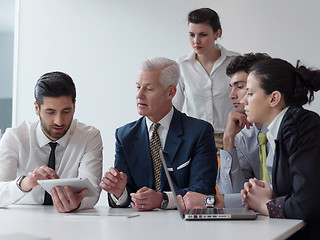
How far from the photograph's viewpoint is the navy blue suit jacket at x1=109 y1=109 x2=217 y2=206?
7.82 feet

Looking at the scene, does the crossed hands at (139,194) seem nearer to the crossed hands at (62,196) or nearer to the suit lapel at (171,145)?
the crossed hands at (62,196)

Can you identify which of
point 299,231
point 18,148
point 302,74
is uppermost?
point 302,74

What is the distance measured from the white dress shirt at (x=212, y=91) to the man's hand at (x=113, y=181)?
4.99 ft

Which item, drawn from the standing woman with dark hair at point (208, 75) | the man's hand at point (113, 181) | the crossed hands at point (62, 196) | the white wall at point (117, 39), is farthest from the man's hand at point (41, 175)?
the white wall at point (117, 39)

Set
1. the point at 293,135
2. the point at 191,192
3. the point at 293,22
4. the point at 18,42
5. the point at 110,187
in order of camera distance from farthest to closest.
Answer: the point at 18,42 → the point at 293,22 → the point at 110,187 → the point at 191,192 → the point at 293,135

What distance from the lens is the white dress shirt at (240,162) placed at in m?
2.50

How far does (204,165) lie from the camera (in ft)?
7.84

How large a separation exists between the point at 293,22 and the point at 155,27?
1413 millimetres

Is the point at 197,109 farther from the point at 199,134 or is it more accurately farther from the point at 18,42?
the point at 18,42

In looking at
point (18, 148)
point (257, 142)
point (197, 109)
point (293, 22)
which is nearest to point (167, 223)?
point (257, 142)

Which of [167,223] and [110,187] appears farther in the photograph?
[110,187]

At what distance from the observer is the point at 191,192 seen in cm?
210

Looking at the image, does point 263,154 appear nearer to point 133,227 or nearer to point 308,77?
point 308,77

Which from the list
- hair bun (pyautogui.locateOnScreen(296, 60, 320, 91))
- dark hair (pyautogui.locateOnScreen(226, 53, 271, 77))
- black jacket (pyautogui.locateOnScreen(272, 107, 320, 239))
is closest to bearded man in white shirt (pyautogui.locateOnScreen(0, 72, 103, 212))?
dark hair (pyautogui.locateOnScreen(226, 53, 271, 77))
